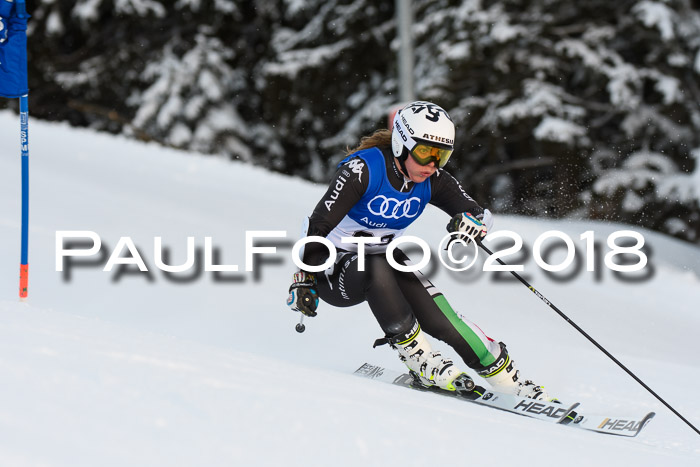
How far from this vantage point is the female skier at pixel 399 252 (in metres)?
3.44

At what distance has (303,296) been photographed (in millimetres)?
3389

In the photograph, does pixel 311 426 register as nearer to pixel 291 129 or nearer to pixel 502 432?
pixel 502 432

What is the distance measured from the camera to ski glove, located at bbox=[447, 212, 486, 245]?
364cm

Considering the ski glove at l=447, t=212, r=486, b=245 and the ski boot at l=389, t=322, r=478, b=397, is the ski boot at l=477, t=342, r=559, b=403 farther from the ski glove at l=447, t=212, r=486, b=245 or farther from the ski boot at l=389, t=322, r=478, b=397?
the ski glove at l=447, t=212, r=486, b=245

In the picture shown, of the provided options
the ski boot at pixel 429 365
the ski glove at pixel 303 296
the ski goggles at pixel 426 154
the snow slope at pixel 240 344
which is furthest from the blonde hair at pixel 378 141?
the snow slope at pixel 240 344

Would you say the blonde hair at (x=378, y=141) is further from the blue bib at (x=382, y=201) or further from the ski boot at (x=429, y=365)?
the ski boot at (x=429, y=365)

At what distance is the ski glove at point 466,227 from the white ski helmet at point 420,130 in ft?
0.95

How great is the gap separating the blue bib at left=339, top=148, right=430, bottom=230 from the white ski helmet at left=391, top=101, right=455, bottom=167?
0.11 metres

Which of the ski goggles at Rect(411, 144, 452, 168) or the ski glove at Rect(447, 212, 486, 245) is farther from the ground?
the ski goggles at Rect(411, 144, 452, 168)

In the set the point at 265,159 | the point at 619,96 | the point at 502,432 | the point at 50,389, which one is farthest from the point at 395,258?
the point at 265,159

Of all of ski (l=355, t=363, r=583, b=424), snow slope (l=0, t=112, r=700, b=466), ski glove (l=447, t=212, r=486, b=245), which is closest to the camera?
snow slope (l=0, t=112, r=700, b=466)

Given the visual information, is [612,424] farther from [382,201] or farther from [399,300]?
[382,201]

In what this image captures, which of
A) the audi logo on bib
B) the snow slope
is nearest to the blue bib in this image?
the audi logo on bib

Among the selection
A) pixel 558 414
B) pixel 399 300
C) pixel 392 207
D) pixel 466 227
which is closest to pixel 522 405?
pixel 558 414
